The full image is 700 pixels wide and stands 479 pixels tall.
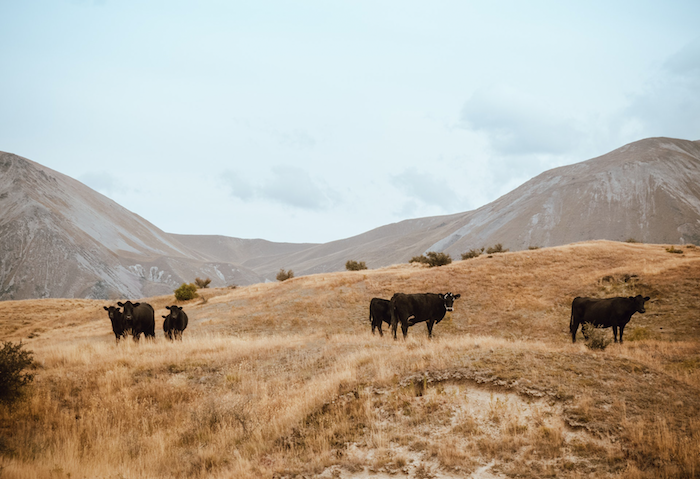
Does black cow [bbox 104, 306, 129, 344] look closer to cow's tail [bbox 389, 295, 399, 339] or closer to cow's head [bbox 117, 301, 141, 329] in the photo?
cow's head [bbox 117, 301, 141, 329]

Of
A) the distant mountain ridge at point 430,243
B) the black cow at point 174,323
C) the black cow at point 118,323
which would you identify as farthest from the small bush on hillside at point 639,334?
the distant mountain ridge at point 430,243

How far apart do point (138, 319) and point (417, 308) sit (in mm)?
13009

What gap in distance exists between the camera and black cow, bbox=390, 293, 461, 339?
17.8 m

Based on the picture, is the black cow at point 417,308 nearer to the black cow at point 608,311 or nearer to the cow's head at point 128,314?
the black cow at point 608,311

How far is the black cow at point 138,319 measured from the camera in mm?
18583

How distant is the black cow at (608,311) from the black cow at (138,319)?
1934 centimetres

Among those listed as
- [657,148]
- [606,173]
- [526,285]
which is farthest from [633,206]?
[526,285]

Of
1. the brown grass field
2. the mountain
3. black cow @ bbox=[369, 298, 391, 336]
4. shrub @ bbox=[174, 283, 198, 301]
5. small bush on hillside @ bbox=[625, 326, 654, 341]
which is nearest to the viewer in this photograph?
the brown grass field

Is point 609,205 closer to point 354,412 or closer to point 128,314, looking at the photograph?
point 128,314

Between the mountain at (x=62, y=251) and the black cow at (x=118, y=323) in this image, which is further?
the mountain at (x=62, y=251)

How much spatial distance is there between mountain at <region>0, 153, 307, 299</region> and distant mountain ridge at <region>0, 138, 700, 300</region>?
0.29 meters

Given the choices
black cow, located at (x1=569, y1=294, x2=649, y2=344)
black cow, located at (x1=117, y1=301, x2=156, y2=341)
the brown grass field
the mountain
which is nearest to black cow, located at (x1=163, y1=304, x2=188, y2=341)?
black cow, located at (x1=117, y1=301, x2=156, y2=341)

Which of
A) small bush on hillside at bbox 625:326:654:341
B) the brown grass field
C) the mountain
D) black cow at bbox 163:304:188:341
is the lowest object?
small bush on hillside at bbox 625:326:654:341

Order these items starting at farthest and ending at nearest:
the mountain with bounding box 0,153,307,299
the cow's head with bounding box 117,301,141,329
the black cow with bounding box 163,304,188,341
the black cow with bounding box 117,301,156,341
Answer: the mountain with bounding box 0,153,307,299
the black cow with bounding box 163,304,188,341
the black cow with bounding box 117,301,156,341
the cow's head with bounding box 117,301,141,329
